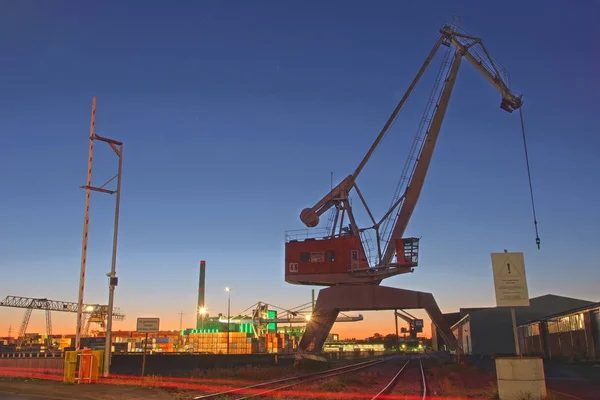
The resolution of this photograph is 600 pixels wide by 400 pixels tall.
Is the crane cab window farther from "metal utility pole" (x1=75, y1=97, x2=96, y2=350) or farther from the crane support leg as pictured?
"metal utility pole" (x1=75, y1=97, x2=96, y2=350)

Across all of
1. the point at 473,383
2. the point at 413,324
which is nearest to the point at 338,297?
the point at 473,383

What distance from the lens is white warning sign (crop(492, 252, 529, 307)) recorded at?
1623 cm

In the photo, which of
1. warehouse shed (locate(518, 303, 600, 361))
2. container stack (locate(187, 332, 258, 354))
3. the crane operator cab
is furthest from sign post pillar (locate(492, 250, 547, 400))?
container stack (locate(187, 332, 258, 354))

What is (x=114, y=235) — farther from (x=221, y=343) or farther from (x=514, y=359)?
(x=221, y=343)

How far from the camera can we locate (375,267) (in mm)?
41281

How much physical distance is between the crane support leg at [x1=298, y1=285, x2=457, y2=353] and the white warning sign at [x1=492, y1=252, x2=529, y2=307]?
83.6 ft

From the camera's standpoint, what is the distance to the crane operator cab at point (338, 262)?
41.1m

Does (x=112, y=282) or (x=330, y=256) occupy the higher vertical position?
(x=330, y=256)

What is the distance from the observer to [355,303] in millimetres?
41812

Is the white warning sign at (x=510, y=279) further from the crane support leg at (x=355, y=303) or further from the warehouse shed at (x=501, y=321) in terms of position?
the warehouse shed at (x=501, y=321)

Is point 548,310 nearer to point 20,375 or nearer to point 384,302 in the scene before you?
point 384,302

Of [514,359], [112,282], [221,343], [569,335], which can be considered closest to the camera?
[514,359]

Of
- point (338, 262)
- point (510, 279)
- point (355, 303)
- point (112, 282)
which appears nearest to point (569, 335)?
point (355, 303)

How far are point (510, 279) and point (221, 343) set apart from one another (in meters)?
65.4
